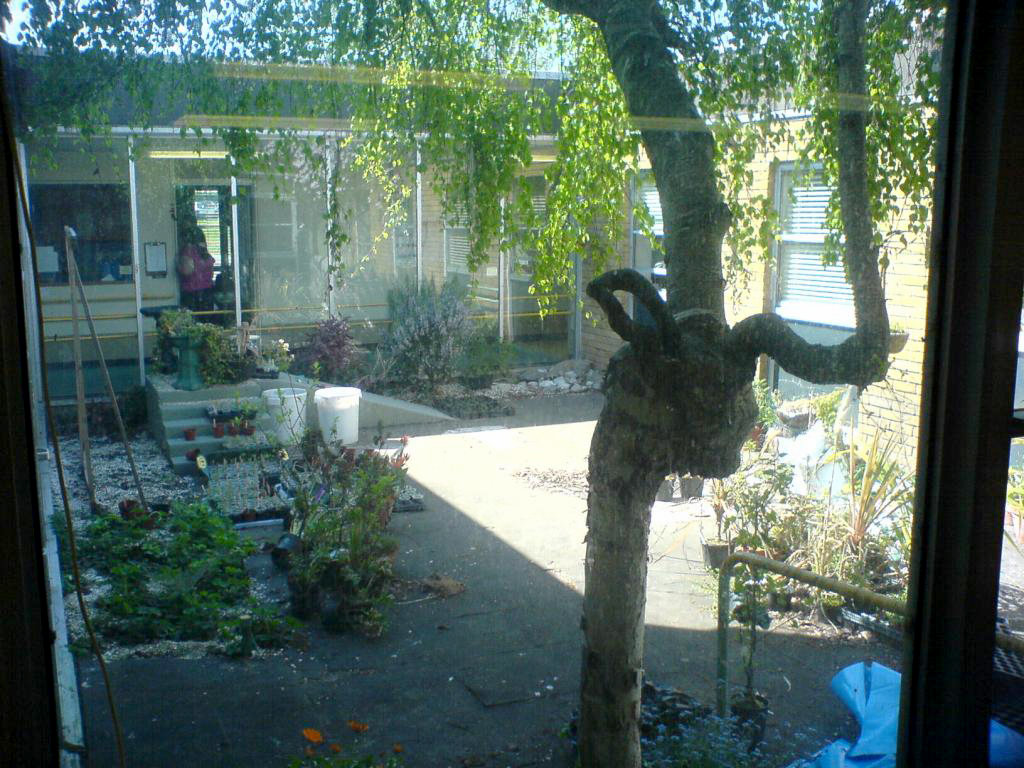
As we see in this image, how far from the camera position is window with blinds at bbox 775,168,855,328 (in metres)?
2.37

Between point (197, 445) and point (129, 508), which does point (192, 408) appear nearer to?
point (197, 445)

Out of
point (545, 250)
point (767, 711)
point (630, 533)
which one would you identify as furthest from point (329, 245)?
point (767, 711)

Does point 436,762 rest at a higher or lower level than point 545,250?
lower

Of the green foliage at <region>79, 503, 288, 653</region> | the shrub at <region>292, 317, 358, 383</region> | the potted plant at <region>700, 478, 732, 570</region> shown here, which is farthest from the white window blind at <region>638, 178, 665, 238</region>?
the green foliage at <region>79, 503, 288, 653</region>

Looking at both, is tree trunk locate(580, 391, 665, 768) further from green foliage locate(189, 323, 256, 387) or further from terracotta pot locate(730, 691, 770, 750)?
green foliage locate(189, 323, 256, 387)

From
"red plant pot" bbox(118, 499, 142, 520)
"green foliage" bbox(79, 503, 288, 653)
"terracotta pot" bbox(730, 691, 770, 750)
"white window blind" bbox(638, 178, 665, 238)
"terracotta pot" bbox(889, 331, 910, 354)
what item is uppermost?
"white window blind" bbox(638, 178, 665, 238)

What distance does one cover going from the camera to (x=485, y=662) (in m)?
2.56

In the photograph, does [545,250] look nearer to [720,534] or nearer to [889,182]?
[889,182]

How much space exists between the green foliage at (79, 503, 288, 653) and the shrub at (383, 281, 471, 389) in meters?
0.86

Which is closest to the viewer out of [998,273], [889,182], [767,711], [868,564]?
[998,273]

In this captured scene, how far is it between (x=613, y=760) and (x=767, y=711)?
1.73ft

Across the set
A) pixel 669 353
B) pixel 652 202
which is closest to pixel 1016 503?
pixel 669 353

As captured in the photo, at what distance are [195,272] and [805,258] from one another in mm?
1601

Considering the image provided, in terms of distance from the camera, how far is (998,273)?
1152mm
